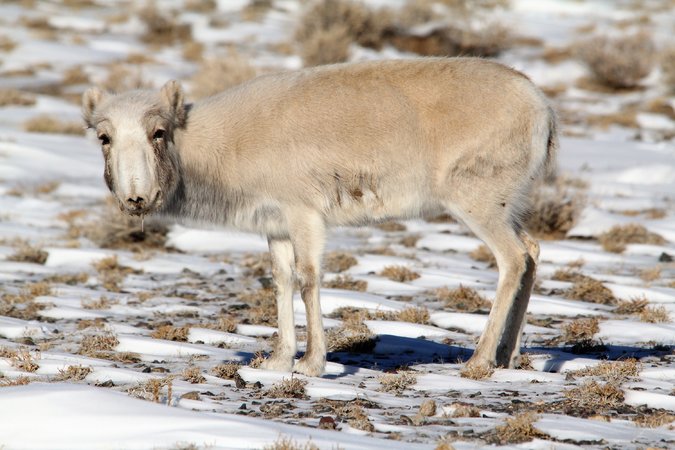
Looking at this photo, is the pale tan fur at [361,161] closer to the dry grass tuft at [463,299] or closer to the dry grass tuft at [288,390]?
the dry grass tuft at [288,390]

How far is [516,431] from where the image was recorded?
15.3 feet

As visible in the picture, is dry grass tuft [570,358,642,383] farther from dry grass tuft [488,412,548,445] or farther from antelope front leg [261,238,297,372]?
antelope front leg [261,238,297,372]

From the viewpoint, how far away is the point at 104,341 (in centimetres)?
709

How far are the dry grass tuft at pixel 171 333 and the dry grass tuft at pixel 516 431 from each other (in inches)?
137

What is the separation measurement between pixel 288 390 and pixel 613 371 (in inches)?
85.1

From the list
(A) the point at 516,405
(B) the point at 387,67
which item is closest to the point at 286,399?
(A) the point at 516,405

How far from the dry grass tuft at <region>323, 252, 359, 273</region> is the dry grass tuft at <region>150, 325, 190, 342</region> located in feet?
10.3

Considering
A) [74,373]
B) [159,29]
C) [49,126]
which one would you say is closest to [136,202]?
[74,373]

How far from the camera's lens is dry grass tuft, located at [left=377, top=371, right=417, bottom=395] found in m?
5.91

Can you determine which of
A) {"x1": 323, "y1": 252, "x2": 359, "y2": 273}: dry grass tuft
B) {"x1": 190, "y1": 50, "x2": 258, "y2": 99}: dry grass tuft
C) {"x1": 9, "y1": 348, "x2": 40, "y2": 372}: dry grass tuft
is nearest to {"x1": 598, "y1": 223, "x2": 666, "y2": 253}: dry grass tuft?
{"x1": 323, "y1": 252, "x2": 359, "y2": 273}: dry grass tuft

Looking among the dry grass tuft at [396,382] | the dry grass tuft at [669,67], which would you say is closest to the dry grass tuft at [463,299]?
the dry grass tuft at [396,382]

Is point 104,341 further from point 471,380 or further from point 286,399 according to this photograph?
point 471,380

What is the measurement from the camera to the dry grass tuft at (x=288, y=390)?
5668 millimetres

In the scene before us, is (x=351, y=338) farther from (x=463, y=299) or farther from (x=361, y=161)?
(x=463, y=299)
